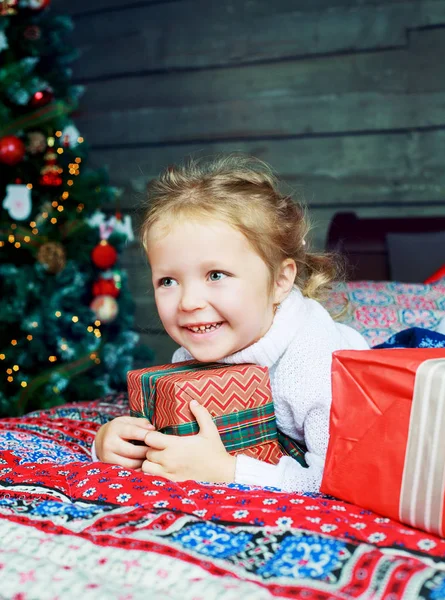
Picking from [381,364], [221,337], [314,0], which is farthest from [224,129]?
[381,364]

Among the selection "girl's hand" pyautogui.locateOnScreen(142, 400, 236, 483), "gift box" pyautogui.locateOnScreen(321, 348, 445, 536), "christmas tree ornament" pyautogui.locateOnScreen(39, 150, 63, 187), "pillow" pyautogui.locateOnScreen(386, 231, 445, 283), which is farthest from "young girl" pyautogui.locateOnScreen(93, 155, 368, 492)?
"christmas tree ornament" pyautogui.locateOnScreen(39, 150, 63, 187)

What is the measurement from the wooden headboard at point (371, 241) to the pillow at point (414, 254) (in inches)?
1.7

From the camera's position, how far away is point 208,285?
128 cm

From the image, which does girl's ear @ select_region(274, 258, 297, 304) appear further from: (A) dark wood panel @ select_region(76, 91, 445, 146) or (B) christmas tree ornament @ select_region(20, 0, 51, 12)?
(B) christmas tree ornament @ select_region(20, 0, 51, 12)

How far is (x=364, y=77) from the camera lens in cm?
310

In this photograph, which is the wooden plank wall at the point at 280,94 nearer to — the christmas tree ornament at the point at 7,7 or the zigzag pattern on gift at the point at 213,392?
the christmas tree ornament at the point at 7,7

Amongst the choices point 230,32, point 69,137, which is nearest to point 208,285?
point 69,137

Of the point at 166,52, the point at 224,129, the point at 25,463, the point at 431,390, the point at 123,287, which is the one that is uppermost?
the point at 166,52

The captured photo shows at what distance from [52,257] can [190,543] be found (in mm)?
2398

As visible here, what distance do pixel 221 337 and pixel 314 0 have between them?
92.8 inches

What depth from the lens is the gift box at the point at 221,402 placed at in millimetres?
1197

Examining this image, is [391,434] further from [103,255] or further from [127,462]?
[103,255]

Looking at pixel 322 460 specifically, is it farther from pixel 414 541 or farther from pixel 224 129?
pixel 224 129

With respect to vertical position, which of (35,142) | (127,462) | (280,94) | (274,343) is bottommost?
(127,462)
